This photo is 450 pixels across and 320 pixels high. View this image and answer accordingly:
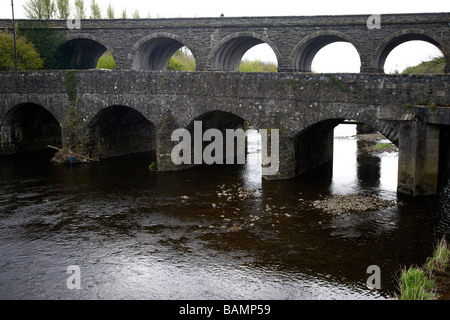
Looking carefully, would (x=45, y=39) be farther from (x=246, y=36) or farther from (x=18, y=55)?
(x=246, y=36)

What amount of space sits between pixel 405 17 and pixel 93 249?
24148 millimetres

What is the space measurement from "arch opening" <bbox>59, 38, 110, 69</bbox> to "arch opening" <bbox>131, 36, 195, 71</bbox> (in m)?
4.23

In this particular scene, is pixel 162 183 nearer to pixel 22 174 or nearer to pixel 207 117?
pixel 207 117

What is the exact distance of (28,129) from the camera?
2717 centimetres

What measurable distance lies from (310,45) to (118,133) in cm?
1500

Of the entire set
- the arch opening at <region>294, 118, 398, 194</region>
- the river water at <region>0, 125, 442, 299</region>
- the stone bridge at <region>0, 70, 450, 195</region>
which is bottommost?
the river water at <region>0, 125, 442, 299</region>

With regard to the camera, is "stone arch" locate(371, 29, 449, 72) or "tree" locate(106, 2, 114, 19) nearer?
"stone arch" locate(371, 29, 449, 72)

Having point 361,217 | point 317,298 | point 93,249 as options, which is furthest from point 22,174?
point 317,298

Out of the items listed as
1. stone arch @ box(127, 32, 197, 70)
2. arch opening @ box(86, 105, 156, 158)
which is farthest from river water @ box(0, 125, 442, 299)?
stone arch @ box(127, 32, 197, 70)

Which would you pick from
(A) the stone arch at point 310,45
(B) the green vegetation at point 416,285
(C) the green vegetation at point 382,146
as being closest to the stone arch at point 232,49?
(A) the stone arch at point 310,45

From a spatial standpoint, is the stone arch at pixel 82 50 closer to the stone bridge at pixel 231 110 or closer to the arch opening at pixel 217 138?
the stone bridge at pixel 231 110

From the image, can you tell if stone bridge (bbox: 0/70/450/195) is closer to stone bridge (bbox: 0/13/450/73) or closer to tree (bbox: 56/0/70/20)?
stone bridge (bbox: 0/13/450/73)

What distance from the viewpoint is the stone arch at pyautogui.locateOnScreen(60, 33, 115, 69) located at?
3447 centimetres
